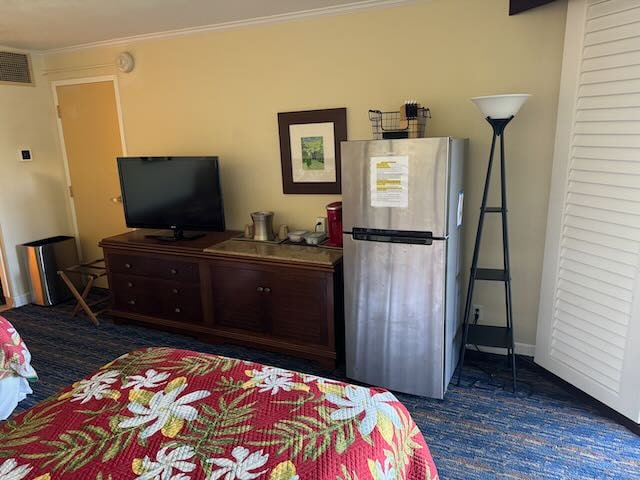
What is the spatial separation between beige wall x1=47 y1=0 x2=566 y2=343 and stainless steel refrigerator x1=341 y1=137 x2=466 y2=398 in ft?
1.55

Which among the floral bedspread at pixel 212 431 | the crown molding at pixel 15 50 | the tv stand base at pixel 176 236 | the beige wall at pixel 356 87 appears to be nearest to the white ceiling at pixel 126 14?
the beige wall at pixel 356 87

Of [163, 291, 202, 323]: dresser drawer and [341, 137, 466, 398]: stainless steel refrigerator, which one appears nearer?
[341, 137, 466, 398]: stainless steel refrigerator

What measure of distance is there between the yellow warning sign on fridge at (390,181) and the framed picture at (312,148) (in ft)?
2.78

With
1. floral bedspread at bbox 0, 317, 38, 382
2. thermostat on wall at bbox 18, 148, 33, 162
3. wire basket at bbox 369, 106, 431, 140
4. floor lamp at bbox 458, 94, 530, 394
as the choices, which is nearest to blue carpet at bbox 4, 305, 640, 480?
floor lamp at bbox 458, 94, 530, 394

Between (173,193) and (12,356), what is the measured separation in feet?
5.35

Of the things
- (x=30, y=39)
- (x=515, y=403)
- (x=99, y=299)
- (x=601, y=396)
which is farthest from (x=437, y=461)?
(x=30, y=39)

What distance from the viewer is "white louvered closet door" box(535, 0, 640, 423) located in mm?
2189

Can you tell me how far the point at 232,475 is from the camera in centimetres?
112

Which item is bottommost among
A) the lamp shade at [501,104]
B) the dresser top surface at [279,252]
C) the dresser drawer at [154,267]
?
the dresser drawer at [154,267]

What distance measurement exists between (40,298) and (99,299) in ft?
1.80

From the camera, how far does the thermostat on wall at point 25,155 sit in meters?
4.20

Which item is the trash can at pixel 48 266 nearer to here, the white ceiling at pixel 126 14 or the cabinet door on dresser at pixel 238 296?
the white ceiling at pixel 126 14

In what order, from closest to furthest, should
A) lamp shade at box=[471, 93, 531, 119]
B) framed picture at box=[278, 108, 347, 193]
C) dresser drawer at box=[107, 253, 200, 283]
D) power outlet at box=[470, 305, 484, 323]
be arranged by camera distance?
lamp shade at box=[471, 93, 531, 119], power outlet at box=[470, 305, 484, 323], framed picture at box=[278, 108, 347, 193], dresser drawer at box=[107, 253, 200, 283]

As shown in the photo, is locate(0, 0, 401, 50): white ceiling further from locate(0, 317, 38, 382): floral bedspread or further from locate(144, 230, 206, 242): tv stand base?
locate(0, 317, 38, 382): floral bedspread
